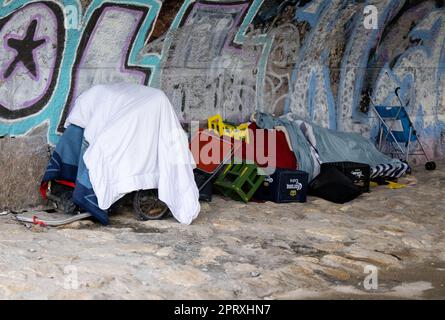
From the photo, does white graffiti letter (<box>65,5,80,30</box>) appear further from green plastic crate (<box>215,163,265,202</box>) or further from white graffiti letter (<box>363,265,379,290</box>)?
white graffiti letter (<box>363,265,379,290</box>)

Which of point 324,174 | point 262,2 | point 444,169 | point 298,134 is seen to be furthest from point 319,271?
point 444,169

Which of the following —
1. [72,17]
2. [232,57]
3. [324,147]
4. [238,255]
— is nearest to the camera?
[238,255]

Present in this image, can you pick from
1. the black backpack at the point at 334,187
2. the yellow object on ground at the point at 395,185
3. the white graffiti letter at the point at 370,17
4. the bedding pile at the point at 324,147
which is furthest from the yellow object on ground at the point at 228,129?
the white graffiti letter at the point at 370,17

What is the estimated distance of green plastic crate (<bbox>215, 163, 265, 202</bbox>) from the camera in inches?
349

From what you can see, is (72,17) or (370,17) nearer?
(72,17)

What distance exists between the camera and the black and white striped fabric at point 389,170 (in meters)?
10.6

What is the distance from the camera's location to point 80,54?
875cm

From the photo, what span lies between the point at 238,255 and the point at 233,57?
449cm

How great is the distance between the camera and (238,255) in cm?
658

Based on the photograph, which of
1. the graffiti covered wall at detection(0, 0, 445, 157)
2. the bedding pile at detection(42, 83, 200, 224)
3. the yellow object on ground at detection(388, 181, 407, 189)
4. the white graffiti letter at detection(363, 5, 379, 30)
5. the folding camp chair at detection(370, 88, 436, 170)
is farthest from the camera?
the folding camp chair at detection(370, 88, 436, 170)

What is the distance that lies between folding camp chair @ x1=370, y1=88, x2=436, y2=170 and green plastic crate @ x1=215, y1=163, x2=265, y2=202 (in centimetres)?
367

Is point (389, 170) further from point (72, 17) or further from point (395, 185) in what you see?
point (72, 17)

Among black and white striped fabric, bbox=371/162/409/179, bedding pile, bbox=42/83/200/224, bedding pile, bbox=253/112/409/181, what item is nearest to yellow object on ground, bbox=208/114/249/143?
bedding pile, bbox=253/112/409/181

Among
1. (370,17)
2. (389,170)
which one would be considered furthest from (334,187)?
(370,17)
